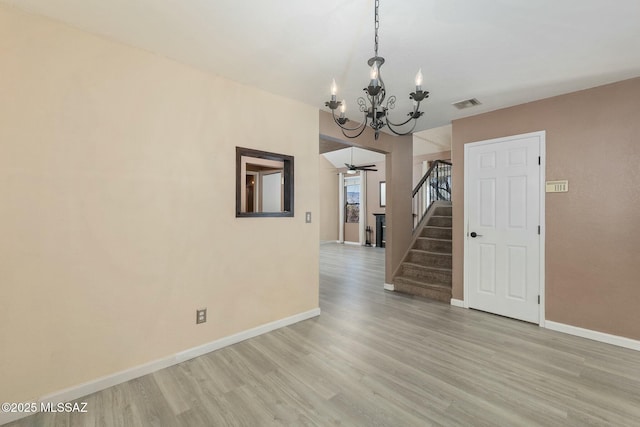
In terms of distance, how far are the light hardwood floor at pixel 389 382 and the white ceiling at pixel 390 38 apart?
2.58 m

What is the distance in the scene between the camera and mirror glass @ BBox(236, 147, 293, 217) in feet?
9.27

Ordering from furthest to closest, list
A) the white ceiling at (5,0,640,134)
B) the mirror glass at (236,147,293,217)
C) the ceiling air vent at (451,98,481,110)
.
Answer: the ceiling air vent at (451,98,481,110) → the mirror glass at (236,147,293,217) → the white ceiling at (5,0,640,134)

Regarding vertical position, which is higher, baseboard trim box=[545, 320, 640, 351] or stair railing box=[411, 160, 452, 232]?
stair railing box=[411, 160, 452, 232]

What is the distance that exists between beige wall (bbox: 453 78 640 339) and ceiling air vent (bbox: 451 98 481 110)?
1.89 ft

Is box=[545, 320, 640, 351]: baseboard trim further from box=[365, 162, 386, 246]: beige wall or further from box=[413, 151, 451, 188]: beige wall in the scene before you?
box=[365, 162, 386, 246]: beige wall

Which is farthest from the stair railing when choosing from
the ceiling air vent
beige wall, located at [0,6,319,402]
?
beige wall, located at [0,6,319,402]

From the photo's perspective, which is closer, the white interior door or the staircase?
the white interior door

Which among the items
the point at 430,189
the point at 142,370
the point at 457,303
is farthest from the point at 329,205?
the point at 142,370

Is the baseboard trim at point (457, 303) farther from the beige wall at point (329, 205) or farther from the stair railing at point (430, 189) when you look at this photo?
the beige wall at point (329, 205)

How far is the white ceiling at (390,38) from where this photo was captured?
1.77 meters

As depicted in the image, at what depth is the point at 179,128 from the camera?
96.0 inches

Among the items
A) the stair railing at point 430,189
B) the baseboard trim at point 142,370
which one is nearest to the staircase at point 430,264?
the stair railing at point 430,189

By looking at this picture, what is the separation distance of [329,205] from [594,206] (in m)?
8.60

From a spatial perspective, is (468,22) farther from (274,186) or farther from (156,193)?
(156,193)
